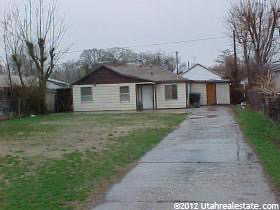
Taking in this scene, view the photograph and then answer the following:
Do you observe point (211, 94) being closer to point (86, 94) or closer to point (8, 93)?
point (86, 94)

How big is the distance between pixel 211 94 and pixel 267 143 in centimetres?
3216

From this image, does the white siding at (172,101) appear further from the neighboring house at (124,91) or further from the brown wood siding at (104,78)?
the brown wood siding at (104,78)

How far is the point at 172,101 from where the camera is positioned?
3956 cm

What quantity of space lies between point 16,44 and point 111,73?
829 centimetres

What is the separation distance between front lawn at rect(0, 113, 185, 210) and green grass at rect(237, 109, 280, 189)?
2.90m

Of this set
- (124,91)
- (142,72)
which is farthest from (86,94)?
(142,72)

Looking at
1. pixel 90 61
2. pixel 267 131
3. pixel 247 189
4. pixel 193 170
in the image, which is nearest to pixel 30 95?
pixel 267 131

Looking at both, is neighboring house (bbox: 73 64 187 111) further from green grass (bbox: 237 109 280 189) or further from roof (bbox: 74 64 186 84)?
green grass (bbox: 237 109 280 189)

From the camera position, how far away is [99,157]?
11.7m

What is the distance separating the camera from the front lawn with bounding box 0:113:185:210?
294 inches

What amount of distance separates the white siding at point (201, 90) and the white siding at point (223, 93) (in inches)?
57.5

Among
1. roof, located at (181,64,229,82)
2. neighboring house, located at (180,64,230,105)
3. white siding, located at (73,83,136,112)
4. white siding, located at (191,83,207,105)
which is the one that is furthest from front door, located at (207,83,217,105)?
white siding, located at (73,83,136,112)

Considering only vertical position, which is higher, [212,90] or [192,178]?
[212,90]

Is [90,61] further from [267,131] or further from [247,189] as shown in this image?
[247,189]
